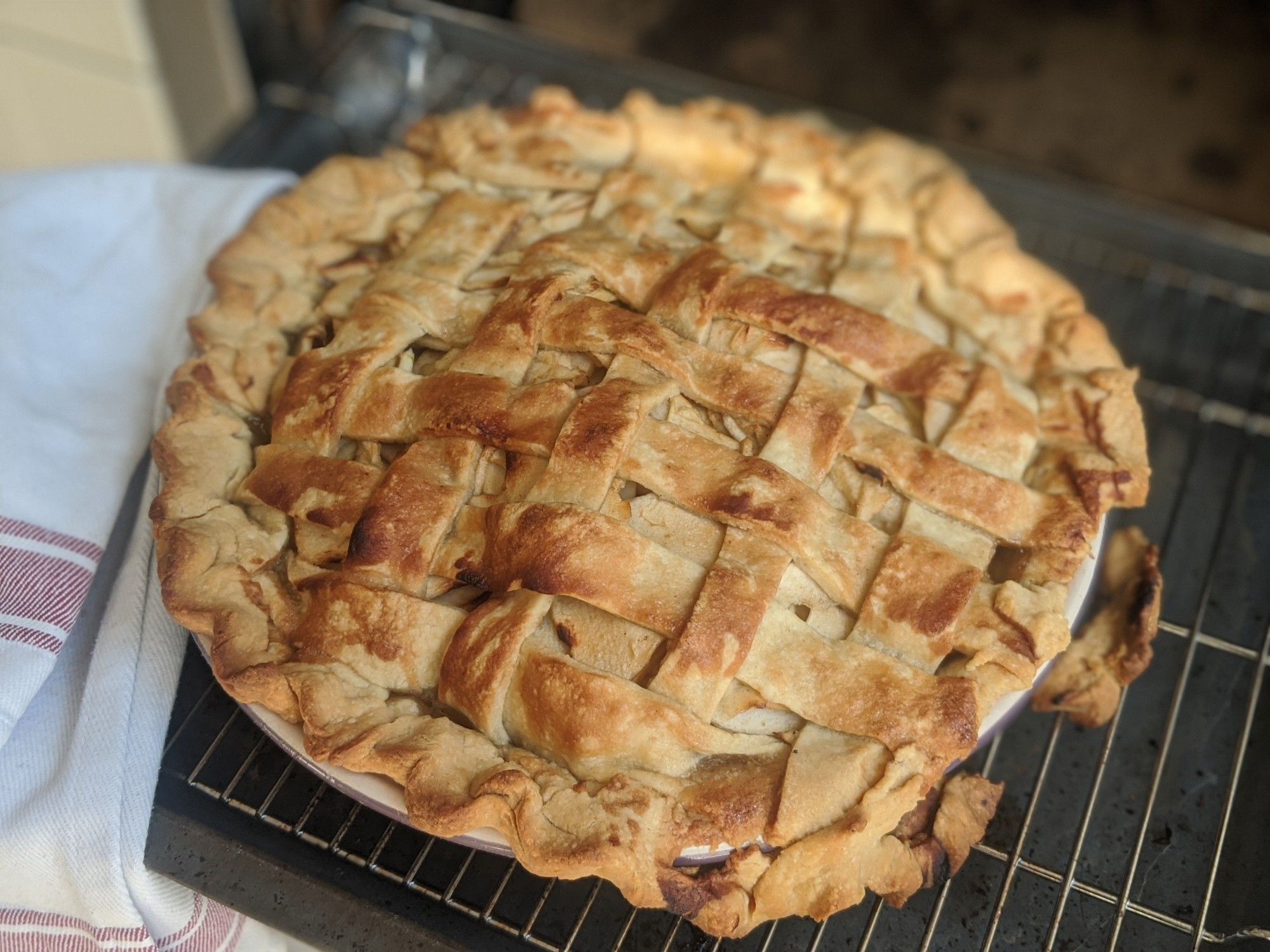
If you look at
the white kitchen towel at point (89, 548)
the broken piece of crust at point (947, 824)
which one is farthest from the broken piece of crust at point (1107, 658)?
the white kitchen towel at point (89, 548)

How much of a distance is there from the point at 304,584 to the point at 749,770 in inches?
19.1

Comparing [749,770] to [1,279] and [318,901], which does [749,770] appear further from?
[1,279]

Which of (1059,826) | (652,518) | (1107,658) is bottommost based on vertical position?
(1059,826)

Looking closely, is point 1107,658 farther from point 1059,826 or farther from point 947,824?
point 947,824

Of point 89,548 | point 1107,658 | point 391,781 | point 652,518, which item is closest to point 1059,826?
point 1107,658

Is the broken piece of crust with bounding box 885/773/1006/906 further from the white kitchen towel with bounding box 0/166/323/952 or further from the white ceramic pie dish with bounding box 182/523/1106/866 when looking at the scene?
the white kitchen towel with bounding box 0/166/323/952

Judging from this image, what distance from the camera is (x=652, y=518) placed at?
3.78 feet

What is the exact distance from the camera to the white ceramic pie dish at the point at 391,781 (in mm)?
1063

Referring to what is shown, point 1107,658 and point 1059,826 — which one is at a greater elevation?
point 1107,658

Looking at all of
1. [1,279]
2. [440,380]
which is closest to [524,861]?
[440,380]

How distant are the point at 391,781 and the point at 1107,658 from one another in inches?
31.3

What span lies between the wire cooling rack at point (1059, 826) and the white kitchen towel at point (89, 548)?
0.07 m

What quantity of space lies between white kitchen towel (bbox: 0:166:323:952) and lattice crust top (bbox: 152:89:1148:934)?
169 mm

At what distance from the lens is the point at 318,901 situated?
118 cm
